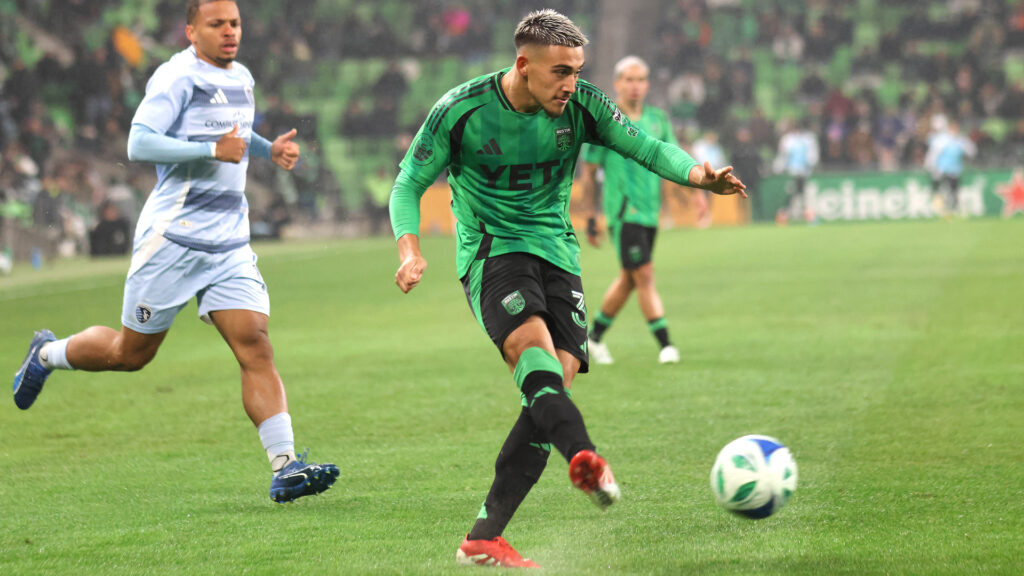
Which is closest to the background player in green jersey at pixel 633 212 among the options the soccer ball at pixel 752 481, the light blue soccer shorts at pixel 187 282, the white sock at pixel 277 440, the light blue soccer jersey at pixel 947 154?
the light blue soccer shorts at pixel 187 282

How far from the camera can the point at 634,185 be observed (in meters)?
9.91

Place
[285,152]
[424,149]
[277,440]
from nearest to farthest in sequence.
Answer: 1. [424,149]
2. [277,440]
3. [285,152]

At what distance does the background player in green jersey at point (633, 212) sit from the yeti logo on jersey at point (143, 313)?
14.6ft

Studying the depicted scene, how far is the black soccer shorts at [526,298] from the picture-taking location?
15.0ft

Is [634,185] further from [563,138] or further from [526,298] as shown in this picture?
[526,298]

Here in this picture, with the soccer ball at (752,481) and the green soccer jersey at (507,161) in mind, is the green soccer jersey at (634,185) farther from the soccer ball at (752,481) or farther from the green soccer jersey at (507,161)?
the soccer ball at (752,481)

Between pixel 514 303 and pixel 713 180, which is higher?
pixel 713 180

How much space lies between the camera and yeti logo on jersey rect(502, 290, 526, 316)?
4547 mm

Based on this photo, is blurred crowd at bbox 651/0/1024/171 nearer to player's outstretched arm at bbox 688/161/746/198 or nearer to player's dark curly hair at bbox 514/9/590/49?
player's outstretched arm at bbox 688/161/746/198

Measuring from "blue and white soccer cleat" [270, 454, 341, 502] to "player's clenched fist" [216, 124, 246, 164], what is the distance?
4.27 ft

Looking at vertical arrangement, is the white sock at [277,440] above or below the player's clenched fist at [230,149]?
below

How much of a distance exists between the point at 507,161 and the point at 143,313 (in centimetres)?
209

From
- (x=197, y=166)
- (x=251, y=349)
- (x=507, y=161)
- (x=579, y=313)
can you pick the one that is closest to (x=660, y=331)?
(x=251, y=349)

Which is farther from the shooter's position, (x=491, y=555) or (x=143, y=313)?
(x=143, y=313)
